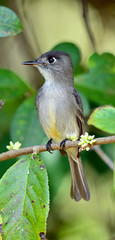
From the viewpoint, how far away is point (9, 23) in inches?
110

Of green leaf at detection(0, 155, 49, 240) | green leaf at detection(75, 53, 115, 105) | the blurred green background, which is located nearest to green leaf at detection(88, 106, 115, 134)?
green leaf at detection(0, 155, 49, 240)

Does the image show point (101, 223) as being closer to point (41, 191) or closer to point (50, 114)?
point (50, 114)

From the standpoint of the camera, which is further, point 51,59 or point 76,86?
point 51,59

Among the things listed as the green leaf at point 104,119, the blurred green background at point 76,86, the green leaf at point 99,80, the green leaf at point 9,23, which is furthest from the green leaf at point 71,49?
the green leaf at point 104,119

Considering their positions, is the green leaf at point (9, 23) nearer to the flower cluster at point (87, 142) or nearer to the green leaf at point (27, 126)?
the green leaf at point (27, 126)

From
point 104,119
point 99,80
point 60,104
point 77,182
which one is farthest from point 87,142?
point 77,182

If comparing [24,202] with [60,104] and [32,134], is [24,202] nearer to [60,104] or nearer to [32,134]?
[32,134]

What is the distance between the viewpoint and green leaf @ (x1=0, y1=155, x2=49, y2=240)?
197cm

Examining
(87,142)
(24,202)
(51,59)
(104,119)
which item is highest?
(51,59)

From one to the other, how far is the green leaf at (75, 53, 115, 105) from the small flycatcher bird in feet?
0.36

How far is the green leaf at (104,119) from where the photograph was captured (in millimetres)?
2258

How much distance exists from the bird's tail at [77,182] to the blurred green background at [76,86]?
8 cm

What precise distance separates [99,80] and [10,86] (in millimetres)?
752

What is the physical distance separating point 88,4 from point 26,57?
0.92m
